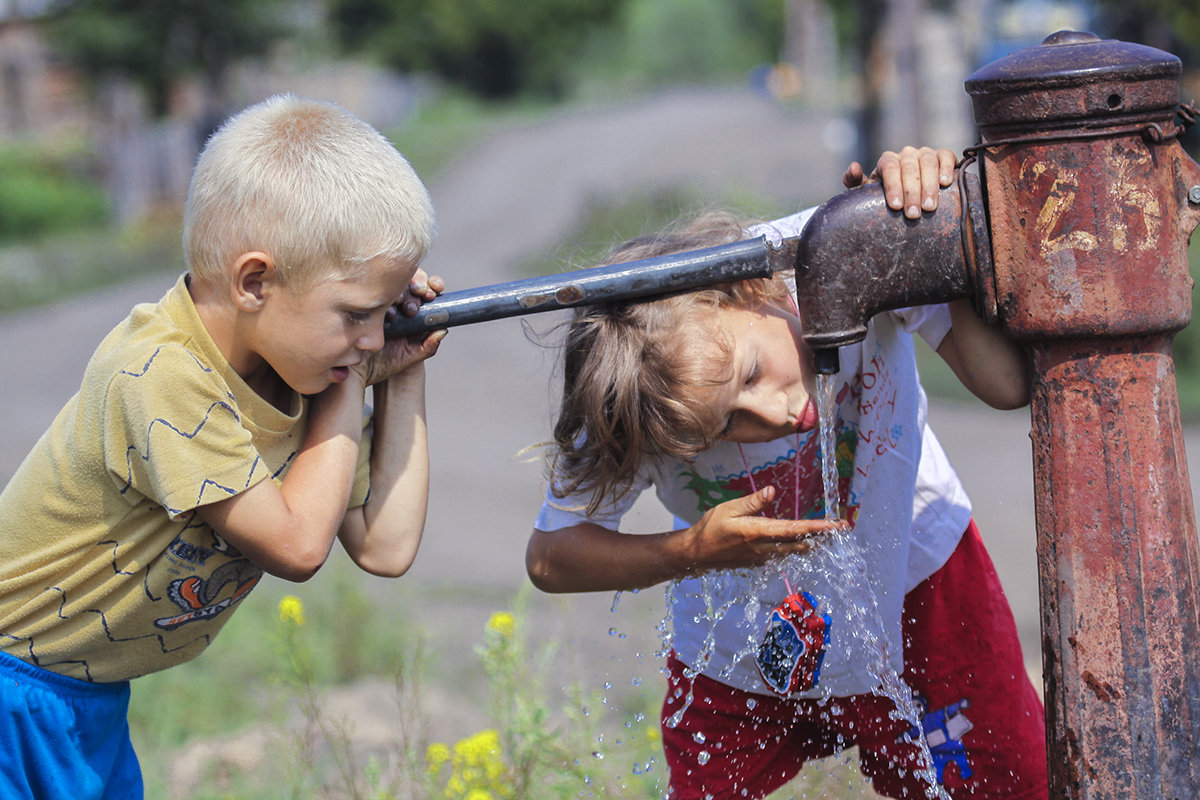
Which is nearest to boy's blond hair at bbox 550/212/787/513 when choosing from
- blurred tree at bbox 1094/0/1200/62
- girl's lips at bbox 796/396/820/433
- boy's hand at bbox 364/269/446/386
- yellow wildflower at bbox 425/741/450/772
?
girl's lips at bbox 796/396/820/433

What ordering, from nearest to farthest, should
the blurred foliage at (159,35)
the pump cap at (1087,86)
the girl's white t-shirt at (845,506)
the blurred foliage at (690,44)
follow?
1. the pump cap at (1087,86)
2. the girl's white t-shirt at (845,506)
3. the blurred foliage at (159,35)
4. the blurred foliage at (690,44)

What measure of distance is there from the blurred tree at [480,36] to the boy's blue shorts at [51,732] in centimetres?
2880

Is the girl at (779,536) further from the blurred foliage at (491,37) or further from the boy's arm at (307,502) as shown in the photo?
the blurred foliage at (491,37)

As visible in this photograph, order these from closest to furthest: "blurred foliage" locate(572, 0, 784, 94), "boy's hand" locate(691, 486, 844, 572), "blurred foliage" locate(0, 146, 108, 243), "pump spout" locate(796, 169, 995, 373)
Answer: "pump spout" locate(796, 169, 995, 373)
"boy's hand" locate(691, 486, 844, 572)
"blurred foliage" locate(0, 146, 108, 243)
"blurred foliage" locate(572, 0, 784, 94)

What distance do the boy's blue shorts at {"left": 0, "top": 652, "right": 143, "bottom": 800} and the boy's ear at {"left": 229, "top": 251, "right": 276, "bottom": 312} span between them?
614mm

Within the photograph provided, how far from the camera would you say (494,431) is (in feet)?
24.1

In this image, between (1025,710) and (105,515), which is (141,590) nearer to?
(105,515)

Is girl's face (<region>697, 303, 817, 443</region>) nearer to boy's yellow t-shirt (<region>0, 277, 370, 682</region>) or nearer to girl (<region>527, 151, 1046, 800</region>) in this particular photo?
girl (<region>527, 151, 1046, 800</region>)

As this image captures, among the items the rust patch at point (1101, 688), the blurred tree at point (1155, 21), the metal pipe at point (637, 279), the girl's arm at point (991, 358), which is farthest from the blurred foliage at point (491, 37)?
the rust patch at point (1101, 688)

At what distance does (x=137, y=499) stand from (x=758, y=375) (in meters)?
0.84

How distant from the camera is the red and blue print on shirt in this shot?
195 cm

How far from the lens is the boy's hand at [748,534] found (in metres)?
1.54

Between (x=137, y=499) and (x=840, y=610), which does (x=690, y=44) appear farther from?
(x=137, y=499)

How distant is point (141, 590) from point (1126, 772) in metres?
1.24
